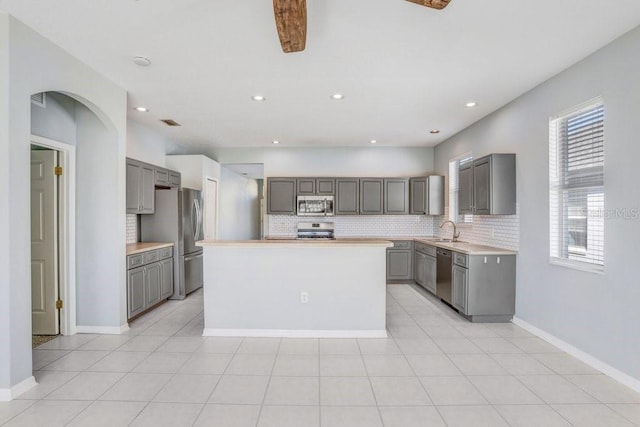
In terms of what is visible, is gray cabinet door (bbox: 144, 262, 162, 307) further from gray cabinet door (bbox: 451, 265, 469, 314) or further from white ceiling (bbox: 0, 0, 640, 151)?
gray cabinet door (bbox: 451, 265, 469, 314)

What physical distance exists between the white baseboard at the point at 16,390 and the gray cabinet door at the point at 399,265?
5013mm

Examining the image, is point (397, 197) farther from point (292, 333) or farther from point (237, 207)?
point (237, 207)

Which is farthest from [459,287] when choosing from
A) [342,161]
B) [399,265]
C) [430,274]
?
[342,161]

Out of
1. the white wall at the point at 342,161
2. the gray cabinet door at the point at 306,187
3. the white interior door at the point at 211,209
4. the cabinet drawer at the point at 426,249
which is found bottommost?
the cabinet drawer at the point at 426,249

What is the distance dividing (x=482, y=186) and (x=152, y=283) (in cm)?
451

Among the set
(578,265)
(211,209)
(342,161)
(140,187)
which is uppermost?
(342,161)

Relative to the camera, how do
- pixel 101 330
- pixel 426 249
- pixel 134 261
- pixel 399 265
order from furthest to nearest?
pixel 399 265 < pixel 426 249 < pixel 134 261 < pixel 101 330

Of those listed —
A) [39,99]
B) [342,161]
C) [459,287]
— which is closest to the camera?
[39,99]

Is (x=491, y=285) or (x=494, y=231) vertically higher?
(x=494, y=231)

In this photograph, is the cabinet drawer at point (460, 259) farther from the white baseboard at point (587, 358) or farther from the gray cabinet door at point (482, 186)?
the white baseboard at point (587, 358)

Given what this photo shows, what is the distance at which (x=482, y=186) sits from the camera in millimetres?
4137

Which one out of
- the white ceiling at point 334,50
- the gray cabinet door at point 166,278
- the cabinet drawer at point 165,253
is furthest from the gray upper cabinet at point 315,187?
the gray cabinet door at point 166,278

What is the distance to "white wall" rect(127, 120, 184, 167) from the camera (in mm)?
4766

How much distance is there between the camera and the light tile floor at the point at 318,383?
212 centimetres
